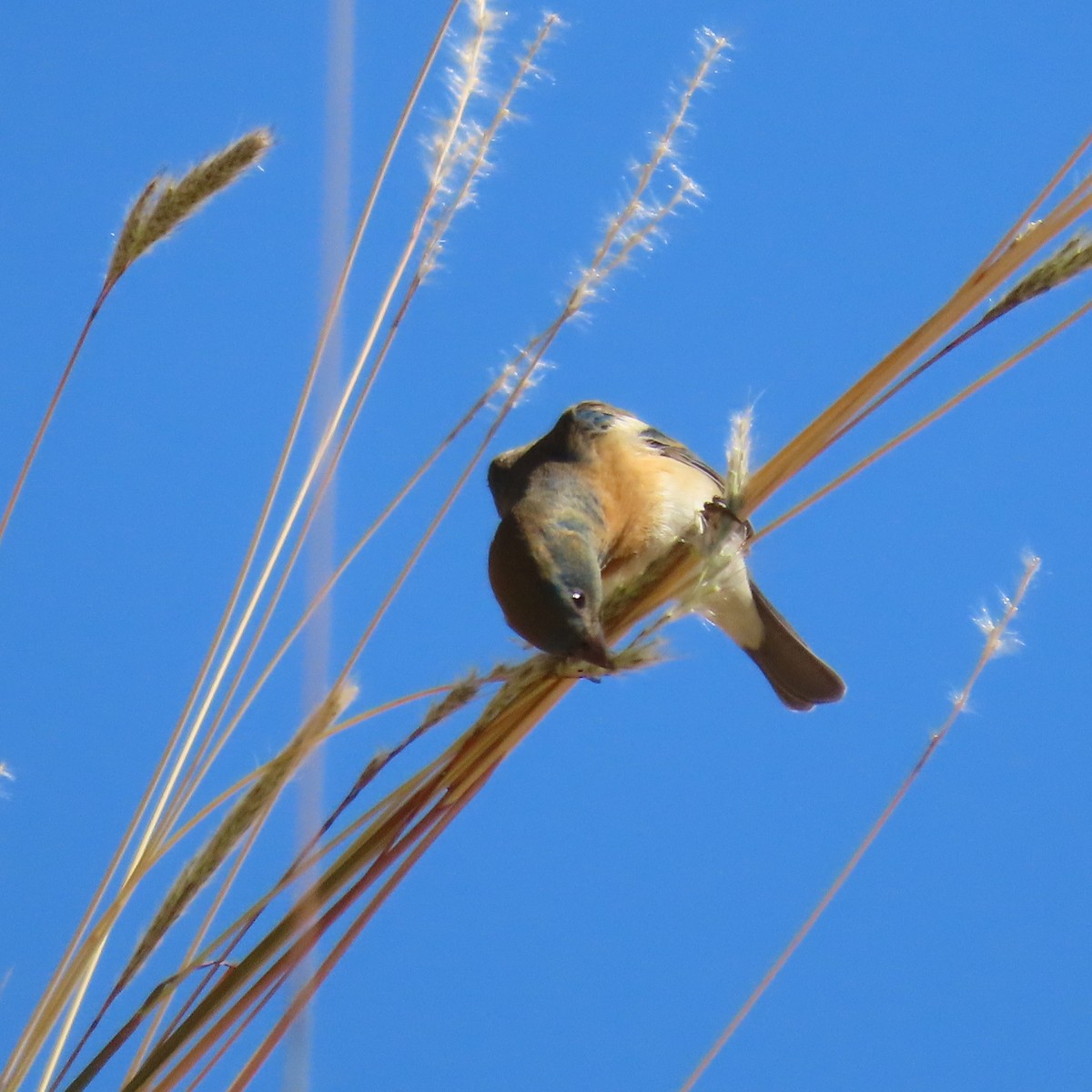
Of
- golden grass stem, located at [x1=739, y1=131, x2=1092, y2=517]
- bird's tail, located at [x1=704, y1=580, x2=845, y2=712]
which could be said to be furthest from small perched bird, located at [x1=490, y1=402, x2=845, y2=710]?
golden grass stem, located at [x1=739, y1=131, x2=1092, y2=517]

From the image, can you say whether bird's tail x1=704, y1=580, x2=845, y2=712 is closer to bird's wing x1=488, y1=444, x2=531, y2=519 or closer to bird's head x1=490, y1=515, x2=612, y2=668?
bird's wing x1=488, y1=444, x2=531, y2=519

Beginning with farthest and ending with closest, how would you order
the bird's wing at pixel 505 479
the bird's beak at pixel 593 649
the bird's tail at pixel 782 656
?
1. the bird's tail at pixel 782 656
2. the bird's wing at pixel 505 479
3. the bird's beak at pixel 593 649

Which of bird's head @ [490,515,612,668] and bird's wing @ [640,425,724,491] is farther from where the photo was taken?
bird's wing @ [640,425,724,491]

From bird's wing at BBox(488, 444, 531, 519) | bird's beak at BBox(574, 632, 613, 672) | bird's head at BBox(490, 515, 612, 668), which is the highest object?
bird's wing at BBox(488, 444, 531, 519)

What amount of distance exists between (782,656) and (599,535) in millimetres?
909

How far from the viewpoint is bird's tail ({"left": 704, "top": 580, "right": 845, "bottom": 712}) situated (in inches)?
115

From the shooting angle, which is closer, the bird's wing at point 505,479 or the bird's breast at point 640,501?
the bird's breast at point 640,501

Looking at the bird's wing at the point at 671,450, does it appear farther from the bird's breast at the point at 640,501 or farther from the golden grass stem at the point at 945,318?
the golden grass stem at the point at 945,318

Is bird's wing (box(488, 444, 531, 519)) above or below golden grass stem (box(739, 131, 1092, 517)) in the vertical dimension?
above

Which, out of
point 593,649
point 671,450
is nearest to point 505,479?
point 671,450

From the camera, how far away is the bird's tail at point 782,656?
293 cm

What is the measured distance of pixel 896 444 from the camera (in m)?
1.04

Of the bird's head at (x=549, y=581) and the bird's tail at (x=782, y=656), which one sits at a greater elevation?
the bird's tail at (x=782, y=656)

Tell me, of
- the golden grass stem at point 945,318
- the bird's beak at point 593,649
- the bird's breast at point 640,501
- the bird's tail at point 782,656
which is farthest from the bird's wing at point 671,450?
the golden grass stem at point 945,318
